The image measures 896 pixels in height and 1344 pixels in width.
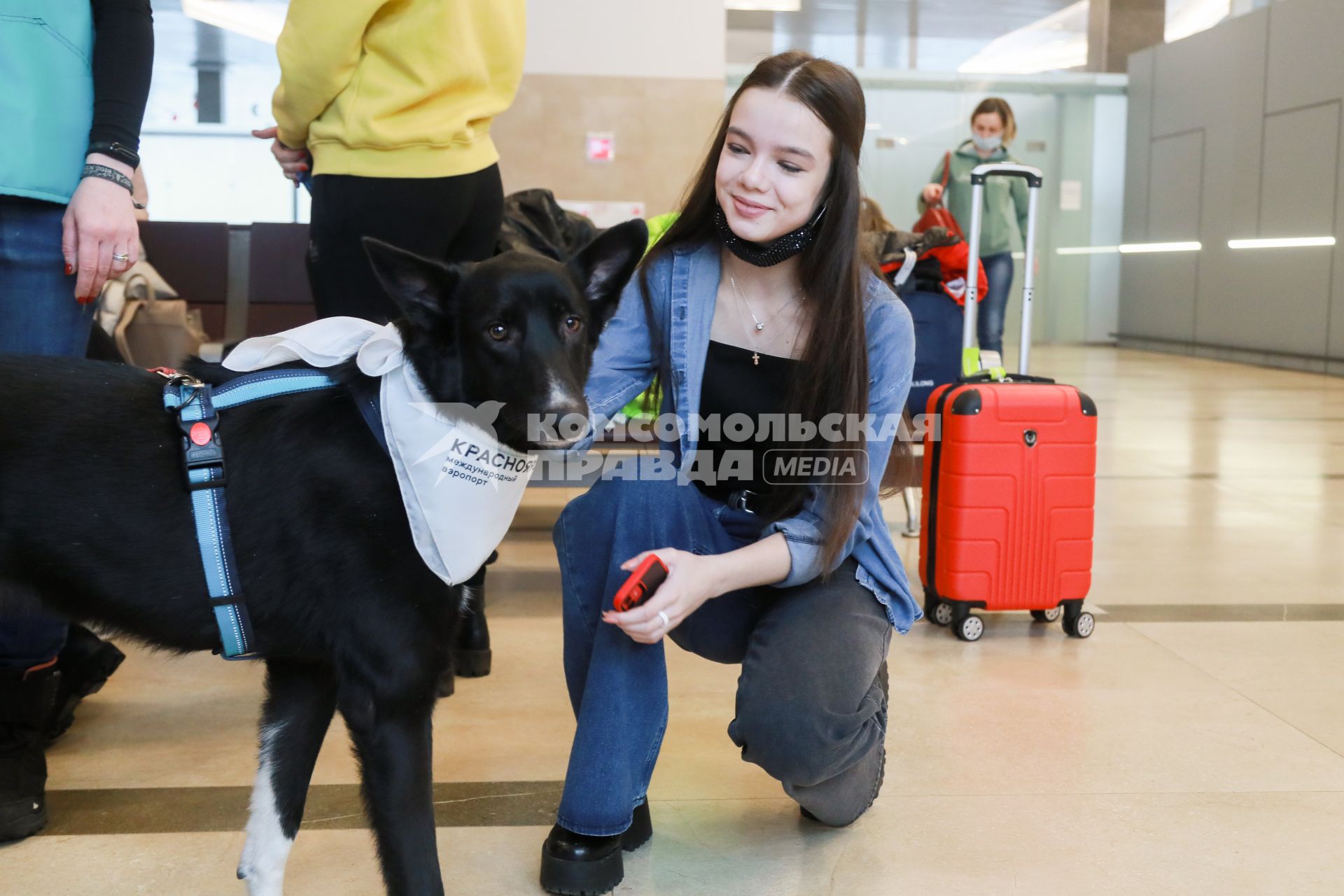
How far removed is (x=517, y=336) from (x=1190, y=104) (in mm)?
11931

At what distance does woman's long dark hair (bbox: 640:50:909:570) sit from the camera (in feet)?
5.29

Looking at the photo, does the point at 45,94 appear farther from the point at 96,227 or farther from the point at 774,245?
the point at 774,245

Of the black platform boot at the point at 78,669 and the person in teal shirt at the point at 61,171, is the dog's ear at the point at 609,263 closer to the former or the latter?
the person in teal shirt at the point at 61,171

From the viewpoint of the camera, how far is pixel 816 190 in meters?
1.64

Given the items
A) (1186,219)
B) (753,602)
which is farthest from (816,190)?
(1186,219)

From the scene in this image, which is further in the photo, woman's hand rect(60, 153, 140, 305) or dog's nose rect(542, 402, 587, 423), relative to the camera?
woman's hand rect(60, 153, 140, 305)

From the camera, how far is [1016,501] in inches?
107

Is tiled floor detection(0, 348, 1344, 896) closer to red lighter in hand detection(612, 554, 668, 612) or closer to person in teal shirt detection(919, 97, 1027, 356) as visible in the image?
red lighter in hand detection(612, 554, 668, 612)

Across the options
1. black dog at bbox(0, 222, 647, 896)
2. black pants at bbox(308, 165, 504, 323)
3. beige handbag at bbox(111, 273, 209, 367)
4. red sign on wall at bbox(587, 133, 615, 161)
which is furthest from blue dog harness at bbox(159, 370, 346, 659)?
red sign on wall at bbox(587, 133, 615, 161)

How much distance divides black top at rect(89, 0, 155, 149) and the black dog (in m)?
0.47

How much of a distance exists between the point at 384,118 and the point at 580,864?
4.27 ft

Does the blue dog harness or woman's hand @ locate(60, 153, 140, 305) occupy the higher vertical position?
woman's hand @ locate(60, 153, 140, 305)

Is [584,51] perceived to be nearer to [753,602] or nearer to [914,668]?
[914,668]

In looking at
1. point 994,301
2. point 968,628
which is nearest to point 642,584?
point 968,628
